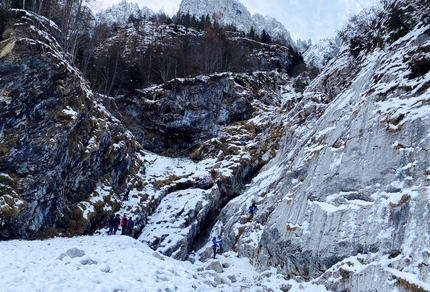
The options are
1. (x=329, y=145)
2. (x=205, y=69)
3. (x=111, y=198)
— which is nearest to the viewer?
(x=329, y=145)

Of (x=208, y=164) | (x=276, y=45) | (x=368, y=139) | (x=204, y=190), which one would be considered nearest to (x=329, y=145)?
(x=368, y=139)

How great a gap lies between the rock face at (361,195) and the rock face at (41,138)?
11.4 m

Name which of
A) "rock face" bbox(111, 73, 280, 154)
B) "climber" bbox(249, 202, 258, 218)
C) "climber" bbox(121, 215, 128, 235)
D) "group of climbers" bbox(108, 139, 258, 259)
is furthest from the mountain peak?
"climber" bbox(121, 215, 128, 235)

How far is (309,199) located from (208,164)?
56.1ft

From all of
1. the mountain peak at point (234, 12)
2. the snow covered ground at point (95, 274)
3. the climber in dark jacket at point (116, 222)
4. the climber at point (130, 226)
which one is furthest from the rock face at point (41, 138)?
the mountain peak at point (234, 12)

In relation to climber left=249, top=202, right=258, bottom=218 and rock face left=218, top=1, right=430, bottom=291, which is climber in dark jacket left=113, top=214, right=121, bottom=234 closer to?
rock face left=218, top=1, right=430, bottom=291

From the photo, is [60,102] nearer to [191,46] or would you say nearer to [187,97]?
[187,97]

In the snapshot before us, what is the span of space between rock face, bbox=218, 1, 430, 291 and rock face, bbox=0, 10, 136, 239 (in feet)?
37.4

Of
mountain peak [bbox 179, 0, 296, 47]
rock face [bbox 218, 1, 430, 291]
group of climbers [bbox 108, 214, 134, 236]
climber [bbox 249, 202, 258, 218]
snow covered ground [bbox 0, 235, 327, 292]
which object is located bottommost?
group of climbers [bbox 108, 214, 134, 236]

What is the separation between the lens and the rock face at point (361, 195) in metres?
10.3

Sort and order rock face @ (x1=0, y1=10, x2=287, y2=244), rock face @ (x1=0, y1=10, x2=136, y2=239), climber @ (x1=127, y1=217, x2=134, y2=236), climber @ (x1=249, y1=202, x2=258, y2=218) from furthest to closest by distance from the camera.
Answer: climber @ (x1=249, y1=202, x2=258, y2=218)
climber @ (x1=127, y1=217, x2=134, y2=236)
rock face @ (x1=0, y1=10, x2=287, y2=244)
rock face @ (x1=0, y1=10, x2=136, y2=239)

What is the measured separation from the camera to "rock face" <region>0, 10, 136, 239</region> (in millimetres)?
16812

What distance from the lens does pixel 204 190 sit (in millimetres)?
25969

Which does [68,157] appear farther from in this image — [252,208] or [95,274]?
[252,208]
